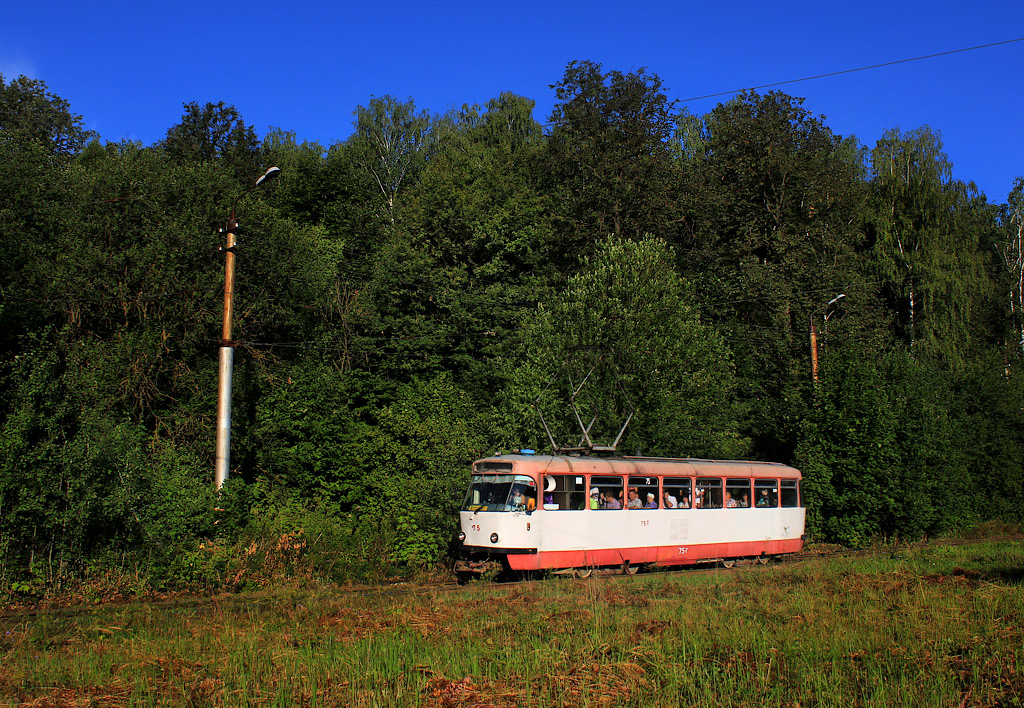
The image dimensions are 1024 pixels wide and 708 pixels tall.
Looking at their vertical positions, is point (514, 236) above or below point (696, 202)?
below

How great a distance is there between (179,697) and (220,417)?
33.3 ft

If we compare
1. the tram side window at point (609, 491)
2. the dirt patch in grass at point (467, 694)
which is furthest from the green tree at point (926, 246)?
the dirt patch in grass at point (467, 694)

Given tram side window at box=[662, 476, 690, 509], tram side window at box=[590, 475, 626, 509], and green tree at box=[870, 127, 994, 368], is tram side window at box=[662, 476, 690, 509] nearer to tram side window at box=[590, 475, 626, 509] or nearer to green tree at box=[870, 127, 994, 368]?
tram side window at box=[590, 475, 626, 509]

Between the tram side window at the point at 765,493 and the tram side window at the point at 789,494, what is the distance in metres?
0.47

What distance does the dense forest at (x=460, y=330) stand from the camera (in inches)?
640

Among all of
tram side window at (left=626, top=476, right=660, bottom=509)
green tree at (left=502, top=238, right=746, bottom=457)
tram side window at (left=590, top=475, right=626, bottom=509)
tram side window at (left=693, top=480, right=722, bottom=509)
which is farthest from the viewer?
green tree at (left=502, top=238, right=746, bottom=457)

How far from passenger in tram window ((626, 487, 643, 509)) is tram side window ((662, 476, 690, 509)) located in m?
0.96

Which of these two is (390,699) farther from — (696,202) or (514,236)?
(696,202)

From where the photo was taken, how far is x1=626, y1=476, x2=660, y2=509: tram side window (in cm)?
1883

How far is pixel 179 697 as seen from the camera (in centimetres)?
749

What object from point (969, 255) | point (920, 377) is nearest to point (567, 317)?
point (920, 377)

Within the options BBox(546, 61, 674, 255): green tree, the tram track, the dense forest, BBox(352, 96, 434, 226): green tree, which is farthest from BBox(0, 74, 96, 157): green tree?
the tram track

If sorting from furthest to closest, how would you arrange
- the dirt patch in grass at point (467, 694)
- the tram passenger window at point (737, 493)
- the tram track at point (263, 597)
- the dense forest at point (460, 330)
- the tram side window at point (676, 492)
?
the tram passenger window at point (737, 493)
the tram side window at point (676, 492)
the dense forest at point (460, 330)
the tram track at point (263, 597)
the dirt patch in grass at point (467, 694)

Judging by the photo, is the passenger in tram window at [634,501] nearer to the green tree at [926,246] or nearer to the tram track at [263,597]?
the tram track at [263,597]
